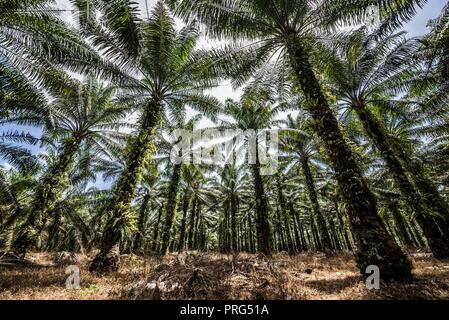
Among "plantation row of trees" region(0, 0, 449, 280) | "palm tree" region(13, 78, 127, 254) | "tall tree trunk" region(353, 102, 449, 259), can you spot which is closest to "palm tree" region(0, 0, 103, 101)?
"plantation row of trees" region(0, 0, 449, 280)

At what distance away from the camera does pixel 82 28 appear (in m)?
8.09

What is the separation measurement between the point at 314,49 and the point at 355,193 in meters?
6.57

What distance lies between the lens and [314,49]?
9797 millimetres

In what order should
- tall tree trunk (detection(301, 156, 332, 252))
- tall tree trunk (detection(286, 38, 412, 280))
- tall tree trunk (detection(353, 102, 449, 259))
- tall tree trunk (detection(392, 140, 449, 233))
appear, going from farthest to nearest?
tall tree trunk (detection(301, 156, 332, 252)) < tall tree trunk (detection(392, 140, 449, 233)) < tall tree trunk (detection(353, 102, 449, 259)) < tall tree trunk (detection(286, 38, 412, 280))

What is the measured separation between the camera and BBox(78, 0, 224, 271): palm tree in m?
7.84

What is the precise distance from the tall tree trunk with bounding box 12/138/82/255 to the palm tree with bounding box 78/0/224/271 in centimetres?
307

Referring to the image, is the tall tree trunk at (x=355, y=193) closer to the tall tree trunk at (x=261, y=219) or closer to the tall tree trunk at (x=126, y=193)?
the tall tree trunk at (x=126, y=193)

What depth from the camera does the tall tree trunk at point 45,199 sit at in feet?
30.1

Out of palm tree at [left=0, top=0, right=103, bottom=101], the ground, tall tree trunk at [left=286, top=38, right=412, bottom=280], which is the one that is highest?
palm tree at [left=0, top=0, right=103, bottom=101]

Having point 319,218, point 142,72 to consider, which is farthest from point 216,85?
point 319,218

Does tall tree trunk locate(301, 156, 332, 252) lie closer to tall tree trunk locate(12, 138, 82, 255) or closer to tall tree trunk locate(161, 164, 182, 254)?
tall tree trunk locate(161, 164, 182, 254)

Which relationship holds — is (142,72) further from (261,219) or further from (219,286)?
(261,219)

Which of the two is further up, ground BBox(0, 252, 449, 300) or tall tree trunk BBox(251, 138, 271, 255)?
tall tree trunk BBox(251, 138, 271, 255)
